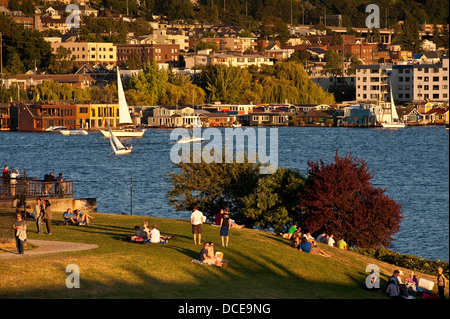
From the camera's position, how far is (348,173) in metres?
33.0

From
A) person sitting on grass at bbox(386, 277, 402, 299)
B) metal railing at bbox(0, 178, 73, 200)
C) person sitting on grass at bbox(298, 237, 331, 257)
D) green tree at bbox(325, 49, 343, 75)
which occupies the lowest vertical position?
person sitting on grass at bbox(386, 277, 402, 299)

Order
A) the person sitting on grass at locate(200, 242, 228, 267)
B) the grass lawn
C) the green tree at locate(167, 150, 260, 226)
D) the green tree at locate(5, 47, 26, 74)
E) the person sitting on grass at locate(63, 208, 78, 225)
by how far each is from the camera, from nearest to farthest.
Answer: the grass lawn
the person sitting on grass at locate(200, 242, 228, 267)
the person sitting on grass at locate(63, 208, 78, 225)
the green tree at locate(167, 150, 260, 226)
the green tree at locate(5, 47, 26, 74)

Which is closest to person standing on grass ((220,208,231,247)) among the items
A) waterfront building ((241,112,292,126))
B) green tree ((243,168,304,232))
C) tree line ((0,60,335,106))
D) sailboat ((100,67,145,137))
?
green tree ((243,168,304,232))

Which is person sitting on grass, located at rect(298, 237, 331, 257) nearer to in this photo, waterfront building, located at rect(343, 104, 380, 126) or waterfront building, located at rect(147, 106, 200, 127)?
waterfront building, located at rect(147, 106, 200, 127)

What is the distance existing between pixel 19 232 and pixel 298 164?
195ft

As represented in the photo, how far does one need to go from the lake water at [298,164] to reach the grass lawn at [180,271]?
42.4 feet

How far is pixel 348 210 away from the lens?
3250 cm

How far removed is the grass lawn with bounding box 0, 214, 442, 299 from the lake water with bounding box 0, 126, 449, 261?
12920mm

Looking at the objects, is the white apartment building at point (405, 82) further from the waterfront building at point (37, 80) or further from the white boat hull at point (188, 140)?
the white boat hull at point (188, 140)

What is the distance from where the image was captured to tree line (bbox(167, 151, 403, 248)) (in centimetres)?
3241

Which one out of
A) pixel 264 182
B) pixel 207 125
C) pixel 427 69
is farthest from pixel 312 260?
pixel 427 69

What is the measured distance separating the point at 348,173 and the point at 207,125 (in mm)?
109448

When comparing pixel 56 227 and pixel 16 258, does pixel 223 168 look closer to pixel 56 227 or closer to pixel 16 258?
pixel 56 227

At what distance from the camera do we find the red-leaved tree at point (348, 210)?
32281 mm
